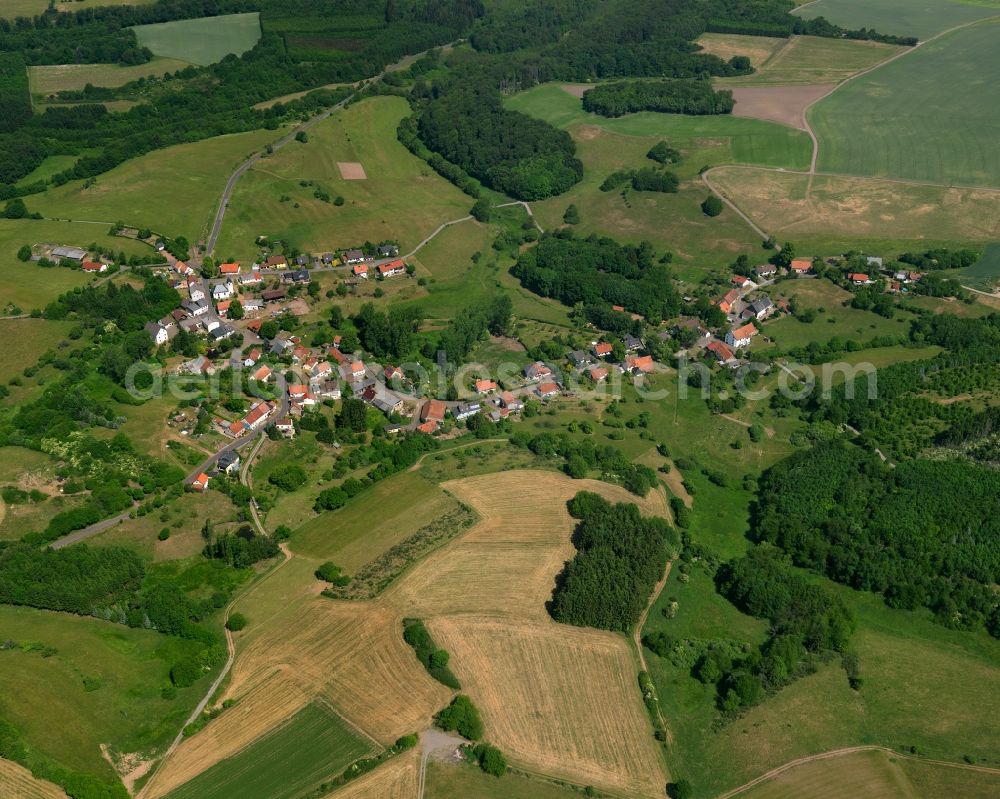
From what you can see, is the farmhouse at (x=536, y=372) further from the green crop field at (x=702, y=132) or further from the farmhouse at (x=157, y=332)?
the green crop field at (x=702, y=132)

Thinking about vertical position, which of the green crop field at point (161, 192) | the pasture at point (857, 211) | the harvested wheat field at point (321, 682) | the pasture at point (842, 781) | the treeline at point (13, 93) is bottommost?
the pasture at point (842, 781)

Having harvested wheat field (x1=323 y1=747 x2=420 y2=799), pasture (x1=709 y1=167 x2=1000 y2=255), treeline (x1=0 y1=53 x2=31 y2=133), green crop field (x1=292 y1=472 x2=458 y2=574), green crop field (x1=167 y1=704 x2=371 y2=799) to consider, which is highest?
treeline (x1=0 y1=53 x2=31 y2=133)

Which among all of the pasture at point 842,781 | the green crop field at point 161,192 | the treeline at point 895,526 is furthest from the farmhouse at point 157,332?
the pasture at point 842,781

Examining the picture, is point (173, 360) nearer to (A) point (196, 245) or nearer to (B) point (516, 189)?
(A) point (196, 245)

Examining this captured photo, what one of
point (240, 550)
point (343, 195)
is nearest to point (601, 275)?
point (343, 195)

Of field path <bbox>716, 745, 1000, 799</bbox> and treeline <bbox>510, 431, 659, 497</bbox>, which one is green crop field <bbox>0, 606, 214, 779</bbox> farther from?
field path <bbox>716, 745, 1000, 799</bbox>

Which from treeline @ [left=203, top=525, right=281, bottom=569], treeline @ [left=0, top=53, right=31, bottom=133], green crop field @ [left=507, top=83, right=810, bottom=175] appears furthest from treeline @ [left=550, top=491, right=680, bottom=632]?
treeline @ [left=0, top=53, right=31, bottom=133]
